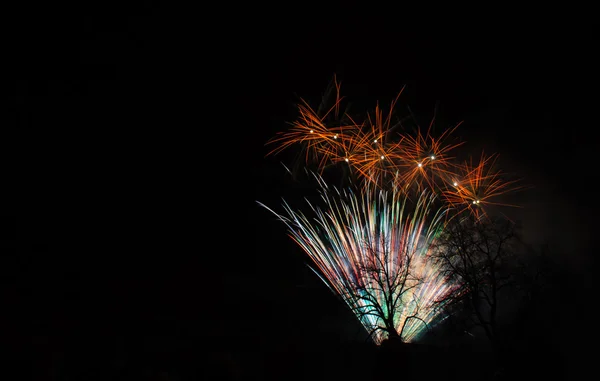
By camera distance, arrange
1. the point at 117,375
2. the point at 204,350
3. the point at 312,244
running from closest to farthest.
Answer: the point at 117,375 < the point at 204,350 < the point at 312,244

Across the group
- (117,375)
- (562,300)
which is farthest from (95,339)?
(562,300)

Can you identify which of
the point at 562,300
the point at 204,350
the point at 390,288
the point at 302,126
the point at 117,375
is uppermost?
the point at 302,126

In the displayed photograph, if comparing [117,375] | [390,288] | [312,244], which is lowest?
[117,375]

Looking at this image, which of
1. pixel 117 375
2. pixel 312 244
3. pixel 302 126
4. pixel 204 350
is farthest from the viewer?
pixel 312 244

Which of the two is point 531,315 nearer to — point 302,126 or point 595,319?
point 595,319

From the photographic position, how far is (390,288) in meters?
21.8

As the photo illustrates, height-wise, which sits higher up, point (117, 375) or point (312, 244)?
point (312, 244)

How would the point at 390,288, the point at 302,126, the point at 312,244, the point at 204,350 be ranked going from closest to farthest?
the point at 302,126 → the point at 204,350 → the point at 312,244 → the point at 390,288

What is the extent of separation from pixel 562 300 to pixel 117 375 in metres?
19.9

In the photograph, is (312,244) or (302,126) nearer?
(302,126)

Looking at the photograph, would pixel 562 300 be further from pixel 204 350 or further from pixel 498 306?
pixel 204 350

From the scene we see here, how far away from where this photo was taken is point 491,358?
19453 mm

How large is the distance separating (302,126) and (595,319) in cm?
1699

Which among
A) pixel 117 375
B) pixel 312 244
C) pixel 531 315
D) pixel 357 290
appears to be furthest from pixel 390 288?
pixel 117 375
